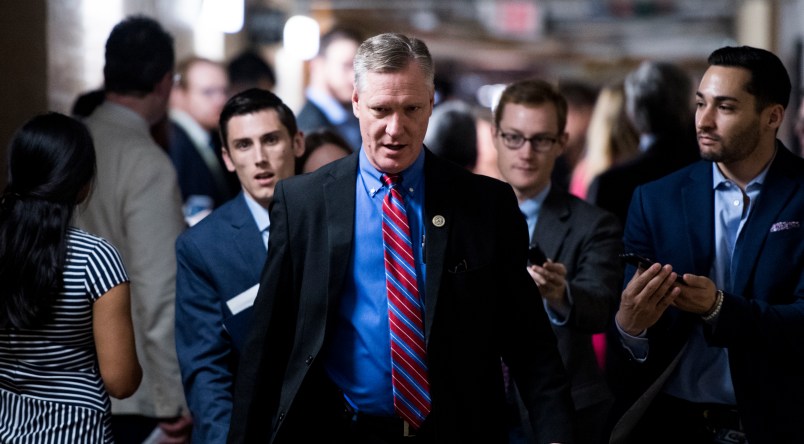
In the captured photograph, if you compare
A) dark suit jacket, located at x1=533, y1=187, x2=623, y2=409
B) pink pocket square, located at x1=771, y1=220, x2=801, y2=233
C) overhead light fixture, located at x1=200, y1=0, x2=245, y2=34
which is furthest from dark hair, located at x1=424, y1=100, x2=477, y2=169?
overhead light fixture, located at x1=200, y1=0, x2=245, y2=34

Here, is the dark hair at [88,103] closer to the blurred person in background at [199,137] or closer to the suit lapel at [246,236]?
the suit lapel at [246,236]

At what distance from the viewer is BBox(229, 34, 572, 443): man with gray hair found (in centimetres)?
288

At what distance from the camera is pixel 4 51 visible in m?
4.52

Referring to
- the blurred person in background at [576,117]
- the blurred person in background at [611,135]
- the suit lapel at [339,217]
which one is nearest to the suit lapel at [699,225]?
the suit lapel at [339,217]

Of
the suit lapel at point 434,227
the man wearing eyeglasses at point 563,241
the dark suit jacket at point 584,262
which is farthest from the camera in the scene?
the dark suit jacket at point 584,262

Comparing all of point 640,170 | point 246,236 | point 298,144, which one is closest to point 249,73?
point 640,170

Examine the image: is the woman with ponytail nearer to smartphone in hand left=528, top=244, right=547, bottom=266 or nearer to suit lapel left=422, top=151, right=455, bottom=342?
suit lapel left=422, top=151, right=455, bottom=342

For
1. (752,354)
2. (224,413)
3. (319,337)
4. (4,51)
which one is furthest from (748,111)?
(4,51)

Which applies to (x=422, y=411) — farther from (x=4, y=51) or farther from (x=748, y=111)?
(x=4, y=51)

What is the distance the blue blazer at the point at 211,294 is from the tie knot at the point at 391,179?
807 mm

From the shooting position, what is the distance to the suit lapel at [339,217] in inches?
114

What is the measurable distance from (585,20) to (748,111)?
1894cm

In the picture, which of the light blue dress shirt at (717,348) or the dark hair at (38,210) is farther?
the light blue dress shirt at (717,348)

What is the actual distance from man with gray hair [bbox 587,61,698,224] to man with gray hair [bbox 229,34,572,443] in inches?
94.6
